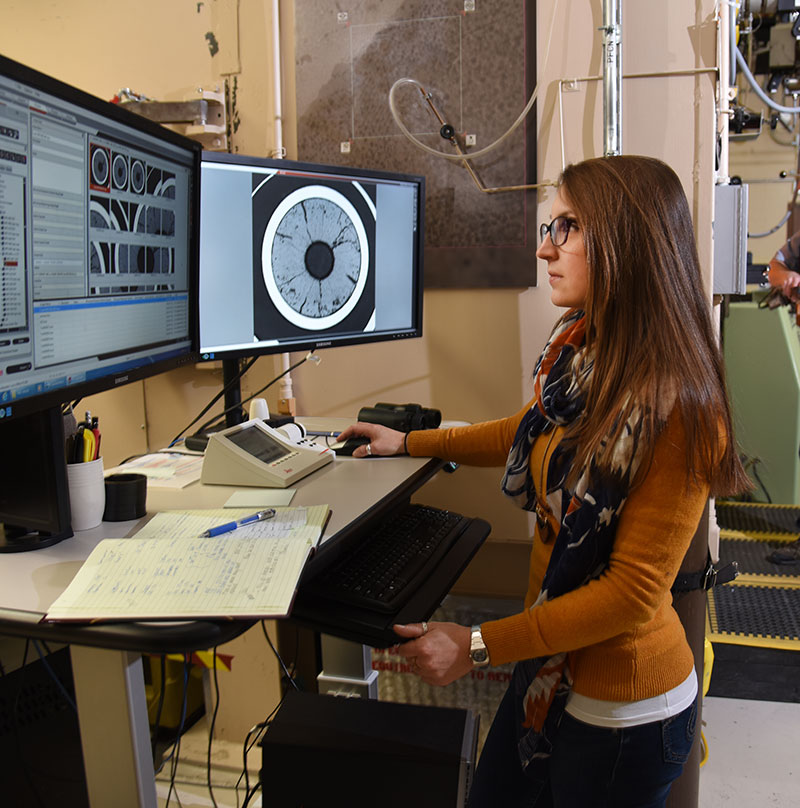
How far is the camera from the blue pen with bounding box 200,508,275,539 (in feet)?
3.37

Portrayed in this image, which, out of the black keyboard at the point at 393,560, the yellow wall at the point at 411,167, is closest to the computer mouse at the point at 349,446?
the black keyboard at the point at 393,560

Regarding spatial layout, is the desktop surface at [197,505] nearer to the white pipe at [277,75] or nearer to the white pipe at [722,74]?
the white pipe at [277,75]

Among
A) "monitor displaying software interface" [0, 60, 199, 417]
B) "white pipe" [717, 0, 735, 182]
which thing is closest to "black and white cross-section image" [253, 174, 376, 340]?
"monitor displaying software interface" [0, 60, 199, 417]

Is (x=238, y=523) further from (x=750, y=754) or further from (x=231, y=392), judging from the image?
(x=750, y=754)

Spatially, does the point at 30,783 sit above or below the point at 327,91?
below

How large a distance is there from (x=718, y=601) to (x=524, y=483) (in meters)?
1.74

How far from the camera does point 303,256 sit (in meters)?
1.70

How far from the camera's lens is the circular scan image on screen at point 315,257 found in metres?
1.64

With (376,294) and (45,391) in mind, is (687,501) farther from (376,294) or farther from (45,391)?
(376,294)

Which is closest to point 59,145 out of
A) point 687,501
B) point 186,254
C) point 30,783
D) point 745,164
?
point 186,254

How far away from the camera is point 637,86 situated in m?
2.00

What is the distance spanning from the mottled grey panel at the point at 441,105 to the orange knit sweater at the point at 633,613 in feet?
3.80

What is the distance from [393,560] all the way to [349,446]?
0.42 metres

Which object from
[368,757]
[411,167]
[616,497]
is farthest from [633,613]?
[411,167]
